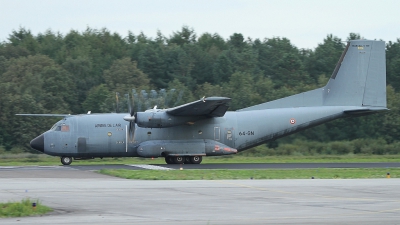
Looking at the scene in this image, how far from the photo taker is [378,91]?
3003cm

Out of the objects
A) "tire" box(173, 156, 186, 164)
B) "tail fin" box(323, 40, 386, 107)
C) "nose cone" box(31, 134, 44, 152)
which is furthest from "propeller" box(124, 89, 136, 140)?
"tail fin" box(323, 40, 386, 107)

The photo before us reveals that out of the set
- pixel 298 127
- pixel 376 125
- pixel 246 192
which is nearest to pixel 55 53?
pixel 376 125

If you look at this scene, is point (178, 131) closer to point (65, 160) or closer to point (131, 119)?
point (131, 119)

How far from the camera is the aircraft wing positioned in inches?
1049

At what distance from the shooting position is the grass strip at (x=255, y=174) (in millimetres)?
21734

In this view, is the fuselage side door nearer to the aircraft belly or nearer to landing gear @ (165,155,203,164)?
the aircraft belly

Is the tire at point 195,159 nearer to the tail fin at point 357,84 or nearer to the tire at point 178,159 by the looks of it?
the tire at point 178,159

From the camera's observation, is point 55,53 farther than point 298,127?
Yes

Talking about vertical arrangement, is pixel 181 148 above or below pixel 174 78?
below

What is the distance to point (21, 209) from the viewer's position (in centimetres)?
1287

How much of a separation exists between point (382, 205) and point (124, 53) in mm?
64534

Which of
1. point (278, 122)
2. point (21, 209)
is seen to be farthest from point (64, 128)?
point (21, 209)

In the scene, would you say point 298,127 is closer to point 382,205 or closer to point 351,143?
point 351,143

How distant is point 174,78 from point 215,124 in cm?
3305
